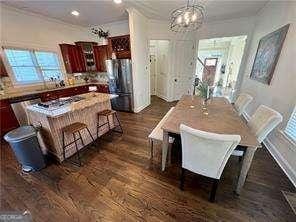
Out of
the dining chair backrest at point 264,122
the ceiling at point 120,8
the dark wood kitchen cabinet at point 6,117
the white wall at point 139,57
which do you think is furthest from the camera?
the white wall at point 139,57

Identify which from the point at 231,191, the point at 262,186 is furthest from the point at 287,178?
the point at 231,191

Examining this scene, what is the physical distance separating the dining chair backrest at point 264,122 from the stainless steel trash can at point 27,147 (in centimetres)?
298

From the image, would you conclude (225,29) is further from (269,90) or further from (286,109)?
(286,109)

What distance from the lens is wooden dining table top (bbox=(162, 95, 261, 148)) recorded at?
1550mm

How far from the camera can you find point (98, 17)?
418cm

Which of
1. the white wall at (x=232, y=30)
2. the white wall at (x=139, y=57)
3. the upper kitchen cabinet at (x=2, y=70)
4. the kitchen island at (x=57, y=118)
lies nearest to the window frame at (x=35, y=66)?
the upper kitchen cabinet at (x=2, y=70)

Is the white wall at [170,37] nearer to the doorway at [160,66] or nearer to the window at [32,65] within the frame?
the doorway at [160,66]

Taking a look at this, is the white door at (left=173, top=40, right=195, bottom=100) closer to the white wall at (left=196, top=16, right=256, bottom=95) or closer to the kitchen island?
the white wall at (left=196, top=16, right=256, bottom=95)

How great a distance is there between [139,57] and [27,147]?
3.49 metres

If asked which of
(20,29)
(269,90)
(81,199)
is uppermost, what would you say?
(20,29)

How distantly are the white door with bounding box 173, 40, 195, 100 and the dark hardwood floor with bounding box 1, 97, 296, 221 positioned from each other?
3.76m

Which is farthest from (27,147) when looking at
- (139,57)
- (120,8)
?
(120,8)

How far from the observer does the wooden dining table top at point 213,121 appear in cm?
155

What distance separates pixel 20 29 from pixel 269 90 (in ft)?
20.0
